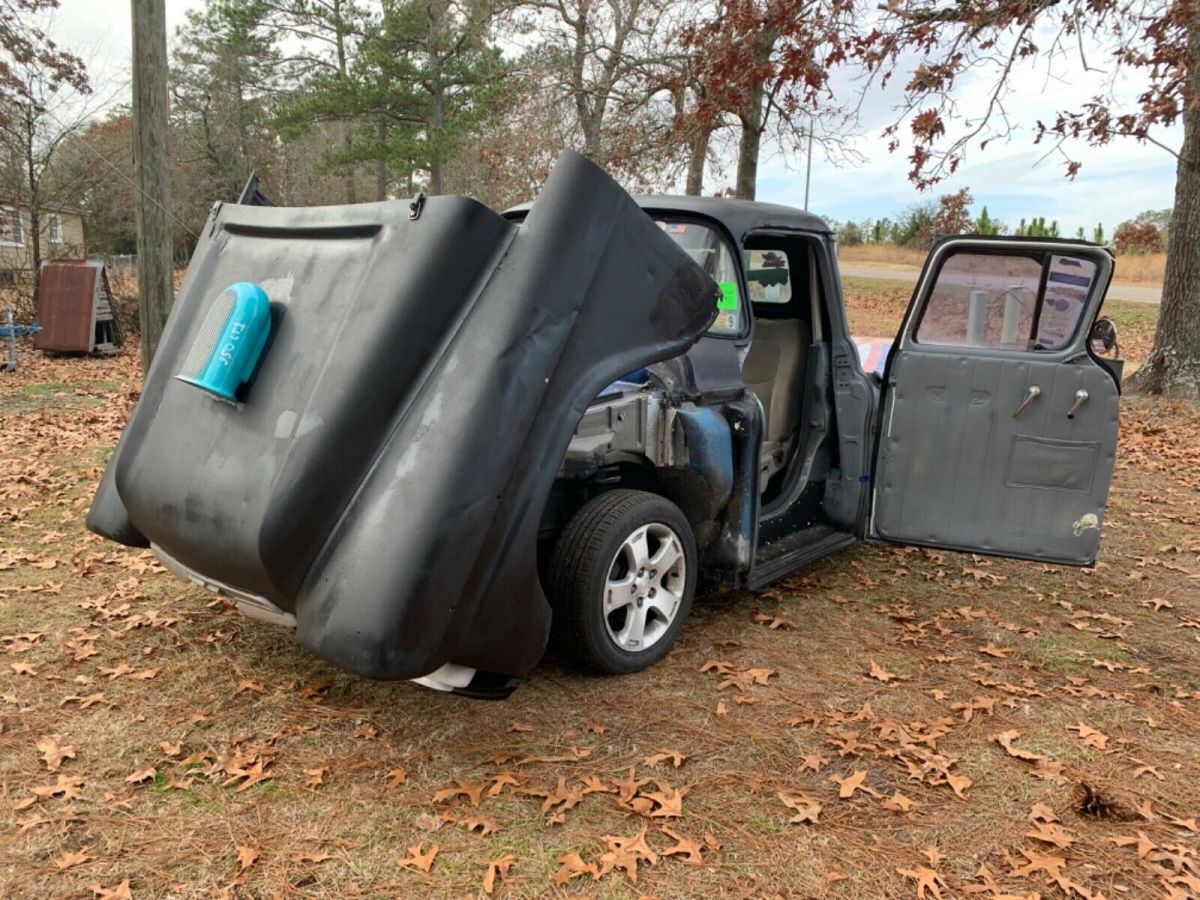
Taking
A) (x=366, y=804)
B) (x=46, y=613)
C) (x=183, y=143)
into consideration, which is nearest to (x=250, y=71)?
(x=183, y=143)

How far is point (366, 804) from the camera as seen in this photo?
9.65 feet

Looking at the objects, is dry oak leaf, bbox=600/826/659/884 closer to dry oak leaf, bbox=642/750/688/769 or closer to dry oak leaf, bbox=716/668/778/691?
dry oak leaf, bbox=642/750/688/769

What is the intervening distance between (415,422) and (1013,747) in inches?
101

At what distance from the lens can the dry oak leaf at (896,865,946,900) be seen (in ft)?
8.58

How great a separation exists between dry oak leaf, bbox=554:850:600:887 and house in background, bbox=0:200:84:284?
17356 mm

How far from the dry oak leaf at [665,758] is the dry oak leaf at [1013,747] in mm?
1259

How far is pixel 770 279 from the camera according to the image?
5328mm

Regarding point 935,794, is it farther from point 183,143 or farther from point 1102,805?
point 183,143

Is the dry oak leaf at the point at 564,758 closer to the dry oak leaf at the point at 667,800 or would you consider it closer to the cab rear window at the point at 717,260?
the dry oak leaf at the point at 667,800

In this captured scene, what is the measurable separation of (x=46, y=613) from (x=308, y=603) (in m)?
2.36

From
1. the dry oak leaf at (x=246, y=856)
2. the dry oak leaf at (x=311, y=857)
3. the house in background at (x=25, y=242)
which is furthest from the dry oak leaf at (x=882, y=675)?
the house in background at (x=25, y=242)

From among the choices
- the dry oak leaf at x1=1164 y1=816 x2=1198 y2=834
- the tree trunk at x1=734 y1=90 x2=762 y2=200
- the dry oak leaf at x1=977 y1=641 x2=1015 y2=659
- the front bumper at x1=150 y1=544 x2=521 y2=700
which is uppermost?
the tree trunk at x1=734 y1=90 x2=762 y2=200

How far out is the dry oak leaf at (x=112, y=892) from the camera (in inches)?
98.4

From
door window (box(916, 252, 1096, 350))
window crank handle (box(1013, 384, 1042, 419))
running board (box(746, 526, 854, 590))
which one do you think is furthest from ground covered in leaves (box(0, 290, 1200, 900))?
door window (box(916, 252, 1096, 350))
